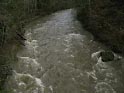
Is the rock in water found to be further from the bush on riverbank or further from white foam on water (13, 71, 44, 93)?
white foam on water (13, 71, 44, 93)

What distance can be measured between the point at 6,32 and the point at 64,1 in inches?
506

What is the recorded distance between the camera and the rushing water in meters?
11.1

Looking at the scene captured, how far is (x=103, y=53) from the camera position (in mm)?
13500

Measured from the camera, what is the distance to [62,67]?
493 inches

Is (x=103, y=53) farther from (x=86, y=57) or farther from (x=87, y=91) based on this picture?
(x=87, y=91)

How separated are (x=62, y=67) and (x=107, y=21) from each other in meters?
4.51

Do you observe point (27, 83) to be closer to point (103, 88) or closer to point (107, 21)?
point (103, 88)

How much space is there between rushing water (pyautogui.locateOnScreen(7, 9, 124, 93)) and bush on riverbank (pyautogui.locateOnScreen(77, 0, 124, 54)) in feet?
1.70

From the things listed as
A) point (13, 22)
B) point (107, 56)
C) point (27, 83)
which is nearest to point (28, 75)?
point (27, 83)

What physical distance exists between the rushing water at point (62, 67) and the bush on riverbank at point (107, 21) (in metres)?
0.52

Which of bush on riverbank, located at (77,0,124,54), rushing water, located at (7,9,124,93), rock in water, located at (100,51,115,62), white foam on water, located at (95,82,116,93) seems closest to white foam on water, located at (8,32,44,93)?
rushing water, located at (7,9,124,93)

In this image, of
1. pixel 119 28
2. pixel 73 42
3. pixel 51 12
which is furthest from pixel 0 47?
pixel 51 12

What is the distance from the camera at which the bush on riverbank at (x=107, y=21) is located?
14.1 metres

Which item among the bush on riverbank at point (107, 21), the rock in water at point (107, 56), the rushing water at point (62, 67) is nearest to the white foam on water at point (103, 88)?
→ the rushing water at point (62, 67)
